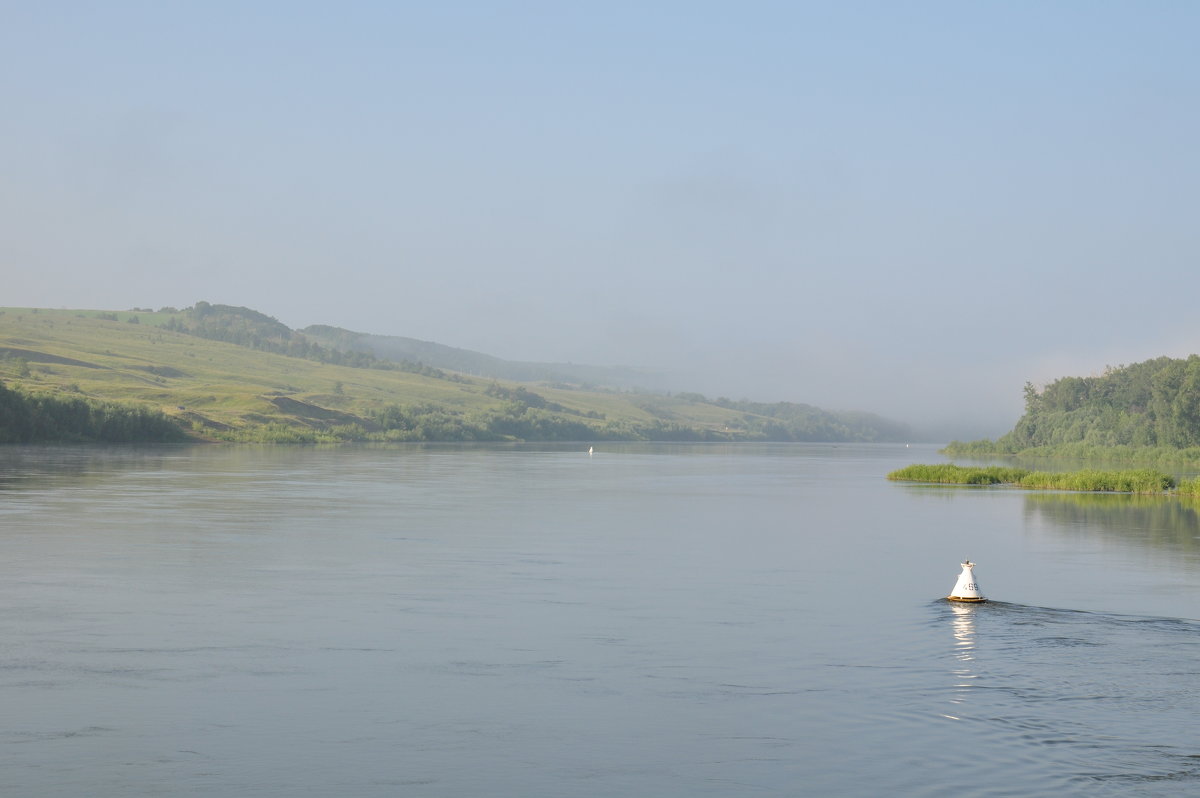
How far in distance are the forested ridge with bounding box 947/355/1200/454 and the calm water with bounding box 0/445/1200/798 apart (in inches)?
3176

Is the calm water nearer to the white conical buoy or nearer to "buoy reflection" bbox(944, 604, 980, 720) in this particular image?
"buoy reflection" bbox(944, 604, 980, 720)

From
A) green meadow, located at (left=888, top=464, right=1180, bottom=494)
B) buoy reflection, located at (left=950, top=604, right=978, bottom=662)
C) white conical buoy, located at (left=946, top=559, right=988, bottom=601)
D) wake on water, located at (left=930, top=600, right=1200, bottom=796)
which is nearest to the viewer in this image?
wake on water, located at (left=930, top=600, right=1200, bottom=796)

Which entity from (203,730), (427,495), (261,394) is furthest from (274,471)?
(261,394)

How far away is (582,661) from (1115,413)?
421ft

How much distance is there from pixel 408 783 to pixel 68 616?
10.6m

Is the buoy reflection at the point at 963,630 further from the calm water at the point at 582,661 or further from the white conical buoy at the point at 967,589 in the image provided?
the white conical buoy at the point at 967,589

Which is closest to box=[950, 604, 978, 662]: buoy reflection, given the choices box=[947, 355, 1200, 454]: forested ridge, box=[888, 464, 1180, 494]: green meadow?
box=[888, 464, 1180, 494]: green meadow

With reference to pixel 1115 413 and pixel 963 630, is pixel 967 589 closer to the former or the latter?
pixel 963 630

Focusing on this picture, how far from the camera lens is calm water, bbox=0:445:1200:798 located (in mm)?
11773

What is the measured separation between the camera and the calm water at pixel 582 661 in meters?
11.8

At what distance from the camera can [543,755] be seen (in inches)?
484

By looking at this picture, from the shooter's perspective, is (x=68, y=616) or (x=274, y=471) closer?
(x=68, y=616)

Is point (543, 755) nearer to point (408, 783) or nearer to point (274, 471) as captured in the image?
point (408, 783)

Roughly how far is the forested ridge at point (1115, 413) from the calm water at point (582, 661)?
265 ft
